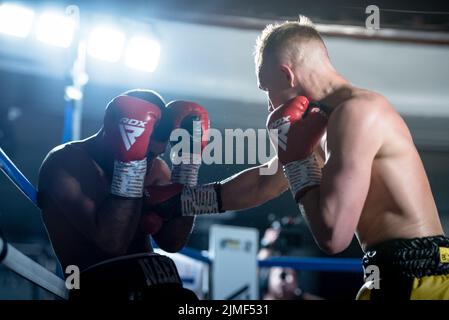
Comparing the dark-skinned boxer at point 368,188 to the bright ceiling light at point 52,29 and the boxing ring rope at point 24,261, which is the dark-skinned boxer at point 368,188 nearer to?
the boxing ring rope at point 24,261

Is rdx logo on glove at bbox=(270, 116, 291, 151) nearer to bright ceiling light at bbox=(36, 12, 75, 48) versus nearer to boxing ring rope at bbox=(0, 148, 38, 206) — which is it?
boxing ring rope at bbox=(0, 148, 38, 206)

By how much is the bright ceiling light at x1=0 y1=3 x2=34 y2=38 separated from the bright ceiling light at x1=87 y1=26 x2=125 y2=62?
1.33ft

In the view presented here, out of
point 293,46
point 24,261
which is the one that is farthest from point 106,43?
point 24,261

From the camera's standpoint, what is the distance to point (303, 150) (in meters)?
1.53

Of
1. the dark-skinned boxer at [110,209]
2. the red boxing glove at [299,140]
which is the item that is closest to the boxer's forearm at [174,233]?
the dark-skinned boxer at [110,209]

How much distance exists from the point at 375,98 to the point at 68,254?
1.06m

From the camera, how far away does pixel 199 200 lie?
6.48 feet

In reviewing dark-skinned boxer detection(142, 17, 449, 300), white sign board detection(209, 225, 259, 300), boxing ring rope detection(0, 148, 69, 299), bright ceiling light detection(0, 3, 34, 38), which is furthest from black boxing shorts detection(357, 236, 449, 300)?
bright ceiling light detection(0, 3, 34, 38)

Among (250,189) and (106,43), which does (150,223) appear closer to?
(250,189)

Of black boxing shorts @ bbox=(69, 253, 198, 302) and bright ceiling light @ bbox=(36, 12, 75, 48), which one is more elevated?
bright ceiling light @ bbox=(36, 12, 75, 48)

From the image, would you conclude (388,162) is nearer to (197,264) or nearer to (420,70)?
(197,264)

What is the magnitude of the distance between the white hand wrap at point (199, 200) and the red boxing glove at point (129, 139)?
0.28 metres

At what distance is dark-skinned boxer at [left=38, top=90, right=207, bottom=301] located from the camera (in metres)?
1.68
